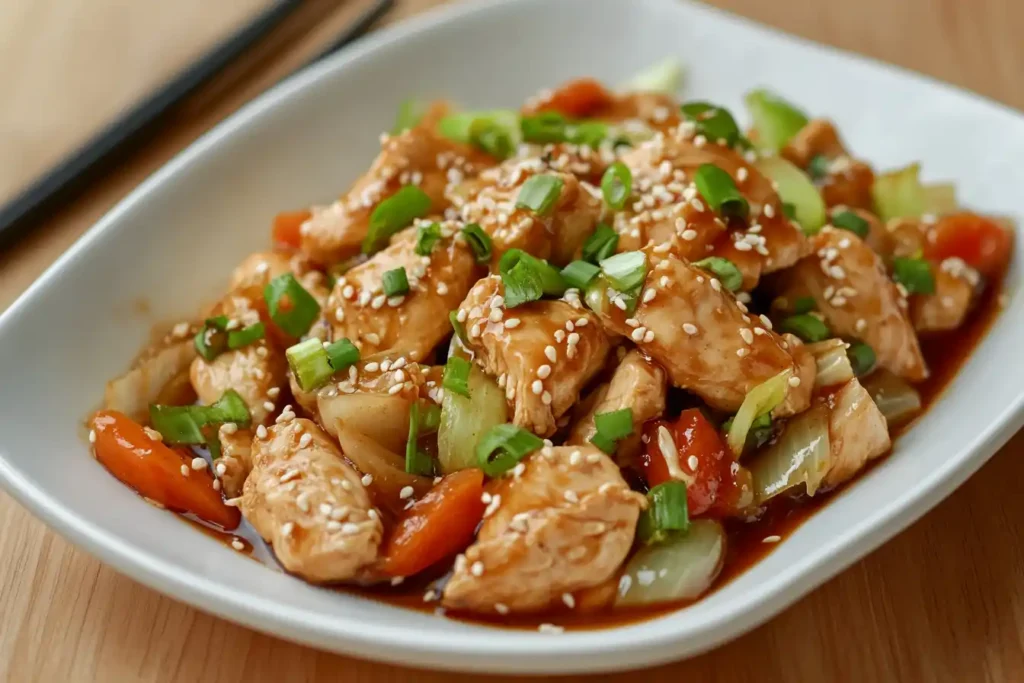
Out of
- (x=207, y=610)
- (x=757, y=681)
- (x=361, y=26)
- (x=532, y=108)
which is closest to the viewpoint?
(x=207, y=610)

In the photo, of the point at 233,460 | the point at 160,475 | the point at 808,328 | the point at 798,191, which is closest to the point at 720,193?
the point at 808,328

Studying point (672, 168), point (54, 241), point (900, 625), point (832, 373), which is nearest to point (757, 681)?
point (900, 625)

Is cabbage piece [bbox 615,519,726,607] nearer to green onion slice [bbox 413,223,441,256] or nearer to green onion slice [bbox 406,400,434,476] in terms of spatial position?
green onion slice [bbox 406,400,434,476]

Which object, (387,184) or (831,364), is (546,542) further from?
(387,184)

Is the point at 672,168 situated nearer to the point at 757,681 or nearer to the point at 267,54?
the point at 757,681

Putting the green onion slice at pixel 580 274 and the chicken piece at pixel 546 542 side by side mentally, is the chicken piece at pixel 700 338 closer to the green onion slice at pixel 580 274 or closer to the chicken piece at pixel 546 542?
the green onion slice at pixel 580 274

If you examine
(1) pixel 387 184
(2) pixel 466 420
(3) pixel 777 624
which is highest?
(1) pixel 387 184
